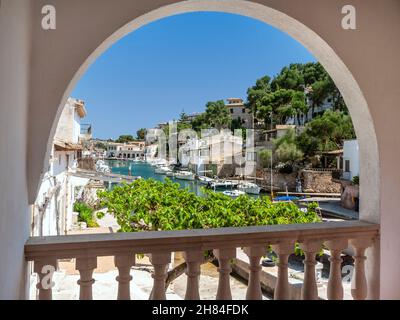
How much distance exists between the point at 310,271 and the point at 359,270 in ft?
1.00

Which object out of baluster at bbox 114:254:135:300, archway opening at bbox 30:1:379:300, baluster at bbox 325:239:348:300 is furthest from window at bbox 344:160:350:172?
baluster at bbox 114:254:135:300

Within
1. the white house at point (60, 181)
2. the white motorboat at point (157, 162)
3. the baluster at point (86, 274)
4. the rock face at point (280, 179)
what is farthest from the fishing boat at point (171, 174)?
the rock face at point (280, 179)

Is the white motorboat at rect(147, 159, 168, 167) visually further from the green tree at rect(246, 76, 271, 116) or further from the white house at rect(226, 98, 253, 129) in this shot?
the green tree at rect(246, 76, 271, 116)

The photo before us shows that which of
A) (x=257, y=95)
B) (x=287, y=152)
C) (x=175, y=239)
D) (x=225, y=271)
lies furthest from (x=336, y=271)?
(x=257, y=95)

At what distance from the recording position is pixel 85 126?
47.3 feet

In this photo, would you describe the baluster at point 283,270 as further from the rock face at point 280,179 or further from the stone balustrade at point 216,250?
the rock face at point 280,179

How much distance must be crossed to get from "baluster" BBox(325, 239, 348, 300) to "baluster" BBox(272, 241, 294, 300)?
234 millimetres

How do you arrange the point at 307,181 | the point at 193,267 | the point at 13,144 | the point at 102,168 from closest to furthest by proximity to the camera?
the point at 13,144, the point at 193,267, the point at 102,168, the point at 307,181

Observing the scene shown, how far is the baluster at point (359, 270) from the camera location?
5.54 feet

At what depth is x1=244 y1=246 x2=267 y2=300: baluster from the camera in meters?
1.50

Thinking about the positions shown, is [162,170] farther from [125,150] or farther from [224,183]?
[125,150]

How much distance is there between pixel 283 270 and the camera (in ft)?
5.11
